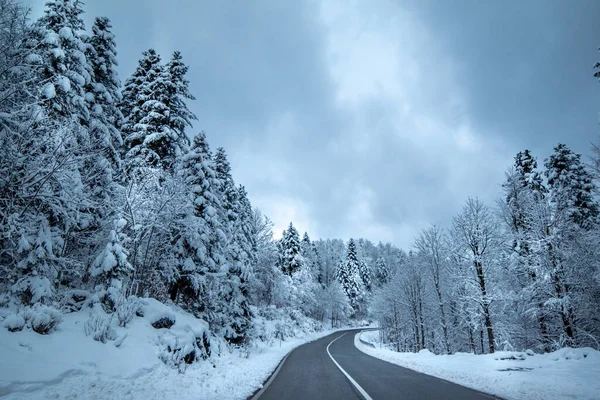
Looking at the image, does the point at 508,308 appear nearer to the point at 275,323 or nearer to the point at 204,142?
the point at 275,323

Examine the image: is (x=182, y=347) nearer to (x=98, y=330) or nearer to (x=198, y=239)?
(x=98, y=330)

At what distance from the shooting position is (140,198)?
1391 centimetres

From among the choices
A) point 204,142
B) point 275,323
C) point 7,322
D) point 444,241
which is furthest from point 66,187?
point 275,323

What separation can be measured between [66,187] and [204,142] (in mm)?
8977

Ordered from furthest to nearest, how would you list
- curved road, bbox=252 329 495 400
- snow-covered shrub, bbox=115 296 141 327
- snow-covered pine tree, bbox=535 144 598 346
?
snow-covered pine tree, bbox=535 144 598 346 → snow-covered shrub, bbox=115 296 141 327 → curved road, bbox=252 329 495 400

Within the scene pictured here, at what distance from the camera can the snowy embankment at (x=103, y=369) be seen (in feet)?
18.2

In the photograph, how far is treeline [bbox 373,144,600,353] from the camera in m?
17.5

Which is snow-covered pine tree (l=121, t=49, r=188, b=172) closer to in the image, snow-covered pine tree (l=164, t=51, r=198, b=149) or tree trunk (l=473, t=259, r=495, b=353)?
snow-covered pine tree (l=164, t=51, r=198, b=149)

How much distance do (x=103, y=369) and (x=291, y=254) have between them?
40644 mm

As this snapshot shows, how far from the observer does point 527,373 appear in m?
11.0

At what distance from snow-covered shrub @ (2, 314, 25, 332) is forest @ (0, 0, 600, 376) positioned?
0.03m

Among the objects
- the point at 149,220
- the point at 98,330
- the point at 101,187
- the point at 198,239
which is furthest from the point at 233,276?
the point at 98,330

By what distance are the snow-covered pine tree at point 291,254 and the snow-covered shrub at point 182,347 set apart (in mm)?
34368

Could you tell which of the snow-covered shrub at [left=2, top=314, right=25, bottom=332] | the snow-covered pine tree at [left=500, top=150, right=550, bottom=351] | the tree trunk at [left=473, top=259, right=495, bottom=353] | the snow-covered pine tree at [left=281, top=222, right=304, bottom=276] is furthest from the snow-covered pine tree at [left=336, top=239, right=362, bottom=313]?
the snow-covered shrub at [left=2, top=314, right=25, bottom=332]
